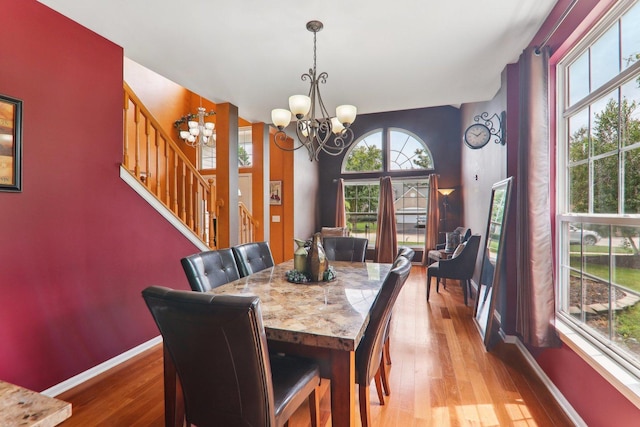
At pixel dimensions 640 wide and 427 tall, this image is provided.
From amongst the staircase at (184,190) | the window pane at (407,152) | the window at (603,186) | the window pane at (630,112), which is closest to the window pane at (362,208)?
the window pane at (407,152)

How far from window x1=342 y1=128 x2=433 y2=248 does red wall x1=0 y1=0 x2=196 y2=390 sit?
5.38 meters

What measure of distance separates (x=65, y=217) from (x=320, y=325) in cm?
202

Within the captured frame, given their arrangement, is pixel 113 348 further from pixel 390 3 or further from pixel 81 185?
pixel 390 3

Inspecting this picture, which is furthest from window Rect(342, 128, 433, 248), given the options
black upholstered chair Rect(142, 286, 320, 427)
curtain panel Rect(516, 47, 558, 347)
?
black upholstered chair Rect(142, 286, 320, 427)

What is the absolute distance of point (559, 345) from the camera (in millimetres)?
1998

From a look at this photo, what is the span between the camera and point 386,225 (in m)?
6.86

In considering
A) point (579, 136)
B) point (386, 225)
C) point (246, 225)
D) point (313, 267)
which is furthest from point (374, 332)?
point (386, 225)

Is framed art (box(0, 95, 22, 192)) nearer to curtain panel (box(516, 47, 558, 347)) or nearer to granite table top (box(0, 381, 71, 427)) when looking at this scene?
granite table top (box(0, 381, 71, 427))

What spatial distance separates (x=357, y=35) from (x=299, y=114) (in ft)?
2.52

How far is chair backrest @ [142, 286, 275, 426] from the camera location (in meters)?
1.02

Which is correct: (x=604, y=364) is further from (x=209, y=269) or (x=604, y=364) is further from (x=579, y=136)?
(x=209, y=269)

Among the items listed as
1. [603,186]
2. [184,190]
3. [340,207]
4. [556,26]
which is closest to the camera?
[603,186]

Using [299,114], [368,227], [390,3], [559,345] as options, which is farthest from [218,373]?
[368,227]

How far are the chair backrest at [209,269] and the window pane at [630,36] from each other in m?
2.55
